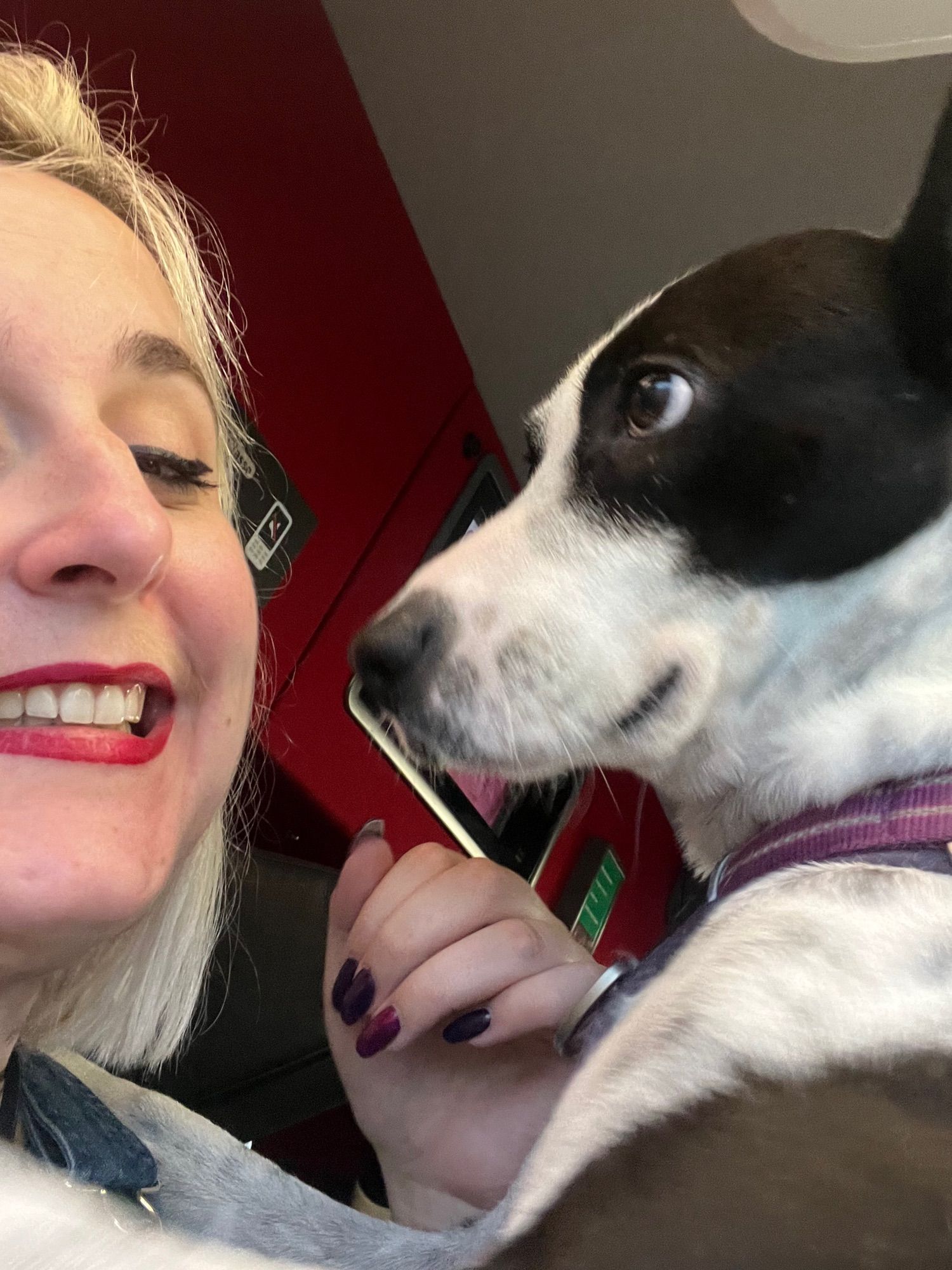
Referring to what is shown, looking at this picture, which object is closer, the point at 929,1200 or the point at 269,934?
the point at 929,1200

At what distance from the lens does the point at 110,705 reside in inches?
23.2

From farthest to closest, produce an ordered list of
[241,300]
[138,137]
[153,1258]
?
[241,300], [138,137], [153,1258]

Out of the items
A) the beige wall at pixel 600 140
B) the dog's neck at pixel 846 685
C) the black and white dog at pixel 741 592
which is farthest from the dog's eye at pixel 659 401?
the beige wall at pixel 600 140

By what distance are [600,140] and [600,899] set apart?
173 cm

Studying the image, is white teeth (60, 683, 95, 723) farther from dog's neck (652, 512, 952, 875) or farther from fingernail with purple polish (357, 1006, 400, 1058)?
dog's neck (652, 512, 952, 875)

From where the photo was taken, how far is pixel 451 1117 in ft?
2.38

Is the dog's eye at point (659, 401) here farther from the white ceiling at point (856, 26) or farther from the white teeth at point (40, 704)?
the white ceiling at point (856, 26)

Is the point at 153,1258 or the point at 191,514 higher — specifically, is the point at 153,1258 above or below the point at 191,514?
below

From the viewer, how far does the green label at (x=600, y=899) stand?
2.09 m

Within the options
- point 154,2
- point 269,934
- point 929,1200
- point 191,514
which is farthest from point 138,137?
point 929,1200

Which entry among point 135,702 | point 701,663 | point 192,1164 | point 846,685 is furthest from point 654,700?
point 192,1164

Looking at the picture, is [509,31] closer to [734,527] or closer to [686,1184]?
[734,527]

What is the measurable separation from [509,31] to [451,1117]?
1.82 metres

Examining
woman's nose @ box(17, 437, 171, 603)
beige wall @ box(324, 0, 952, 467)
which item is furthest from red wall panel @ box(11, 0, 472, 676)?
woman's nose @ box(17, 437, 171, 603)
